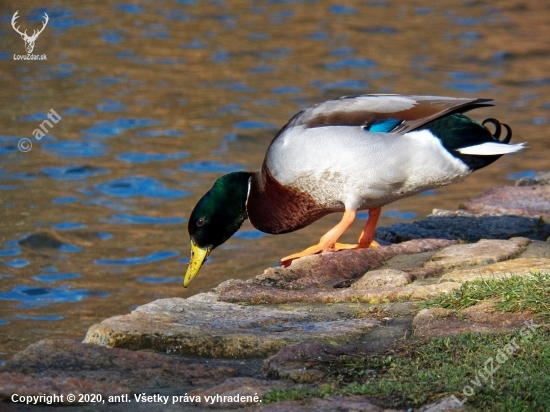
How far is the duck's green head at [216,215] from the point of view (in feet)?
15.6

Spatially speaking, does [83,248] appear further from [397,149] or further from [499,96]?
[499,96]

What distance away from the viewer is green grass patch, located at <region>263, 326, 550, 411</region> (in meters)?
2.37

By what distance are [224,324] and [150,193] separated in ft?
16.5

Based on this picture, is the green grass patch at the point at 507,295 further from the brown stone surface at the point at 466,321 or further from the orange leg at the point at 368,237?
the orange leg at the point at 368,237

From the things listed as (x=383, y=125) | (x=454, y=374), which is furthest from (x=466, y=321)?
(x=383, y=125)

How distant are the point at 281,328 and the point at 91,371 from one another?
77cm

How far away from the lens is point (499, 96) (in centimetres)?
1082

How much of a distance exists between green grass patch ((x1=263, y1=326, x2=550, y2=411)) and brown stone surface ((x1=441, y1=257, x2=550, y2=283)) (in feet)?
2.74

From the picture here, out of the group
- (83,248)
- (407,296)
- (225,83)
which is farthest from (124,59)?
(407,296)

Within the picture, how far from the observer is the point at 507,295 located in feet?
10.2

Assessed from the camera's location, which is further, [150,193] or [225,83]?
[225,83]

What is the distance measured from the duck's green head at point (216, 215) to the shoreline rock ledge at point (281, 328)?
2.12 ft

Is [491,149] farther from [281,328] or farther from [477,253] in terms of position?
[281,328]

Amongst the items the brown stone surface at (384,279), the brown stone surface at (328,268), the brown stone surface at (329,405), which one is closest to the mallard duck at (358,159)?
the brown stone surface at (328,268)
